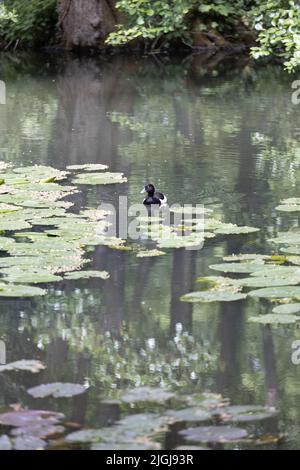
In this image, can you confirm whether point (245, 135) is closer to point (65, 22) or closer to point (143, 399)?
point (143, 399)

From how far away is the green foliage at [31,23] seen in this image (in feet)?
84.2

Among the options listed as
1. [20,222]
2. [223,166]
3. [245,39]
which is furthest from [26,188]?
[245,39]

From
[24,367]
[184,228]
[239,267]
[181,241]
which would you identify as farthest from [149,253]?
[24,367]

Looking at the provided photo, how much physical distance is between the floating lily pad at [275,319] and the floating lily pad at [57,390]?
124cm

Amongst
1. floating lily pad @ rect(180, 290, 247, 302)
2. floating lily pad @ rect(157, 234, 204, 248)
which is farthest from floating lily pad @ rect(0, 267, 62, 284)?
floating lily pad @ rect(157, 234, 204, 248)

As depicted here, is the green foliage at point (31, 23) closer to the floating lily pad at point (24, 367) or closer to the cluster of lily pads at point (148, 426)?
the floating lily pad at point (24, 367)

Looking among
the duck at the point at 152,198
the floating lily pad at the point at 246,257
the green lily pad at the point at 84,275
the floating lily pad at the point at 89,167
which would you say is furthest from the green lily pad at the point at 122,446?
the floating lily pad at the point at 89,167

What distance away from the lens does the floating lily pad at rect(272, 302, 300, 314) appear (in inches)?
240

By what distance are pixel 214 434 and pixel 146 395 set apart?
0.63m

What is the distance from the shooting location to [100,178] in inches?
398

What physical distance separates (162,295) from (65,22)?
19166 millimetres

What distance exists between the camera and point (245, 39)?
80.6ft

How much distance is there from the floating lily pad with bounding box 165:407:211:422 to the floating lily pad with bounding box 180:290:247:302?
1542 millimetres

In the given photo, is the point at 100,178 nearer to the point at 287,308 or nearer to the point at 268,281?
the point at 268,281
